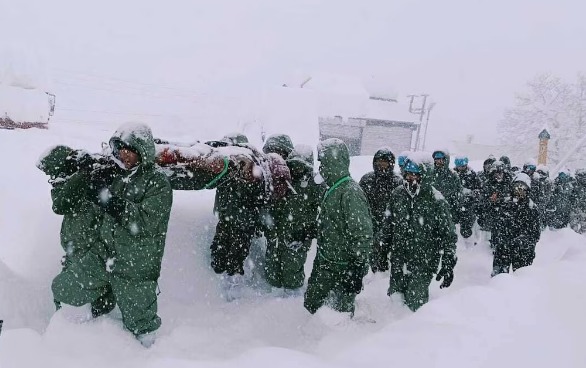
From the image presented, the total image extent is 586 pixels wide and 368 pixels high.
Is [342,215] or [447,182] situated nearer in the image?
[342,215]

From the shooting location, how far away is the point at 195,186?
429 cm

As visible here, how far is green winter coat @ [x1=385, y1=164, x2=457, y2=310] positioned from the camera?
4.40 meters

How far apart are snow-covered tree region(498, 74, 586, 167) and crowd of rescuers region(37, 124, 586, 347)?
34338 mm

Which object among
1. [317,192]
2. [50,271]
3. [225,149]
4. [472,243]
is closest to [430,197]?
[317,192]

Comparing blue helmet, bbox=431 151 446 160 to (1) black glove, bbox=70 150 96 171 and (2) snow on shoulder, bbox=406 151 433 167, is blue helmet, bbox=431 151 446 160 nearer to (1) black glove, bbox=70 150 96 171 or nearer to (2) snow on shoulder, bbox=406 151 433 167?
(2) snow on shoulder, bbox=406 151 433 167

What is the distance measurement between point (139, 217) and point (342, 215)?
172cm

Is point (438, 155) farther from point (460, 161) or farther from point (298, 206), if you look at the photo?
point (298, 206)

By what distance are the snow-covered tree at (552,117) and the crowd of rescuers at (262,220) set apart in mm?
34338

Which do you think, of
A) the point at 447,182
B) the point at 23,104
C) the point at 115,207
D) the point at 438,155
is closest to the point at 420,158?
the point at 115,207

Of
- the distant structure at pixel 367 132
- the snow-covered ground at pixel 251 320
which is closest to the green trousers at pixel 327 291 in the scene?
the snow-covered ground at pixel 251 320

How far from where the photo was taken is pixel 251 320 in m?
4.32

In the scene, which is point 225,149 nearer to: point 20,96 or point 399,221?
point 399,221

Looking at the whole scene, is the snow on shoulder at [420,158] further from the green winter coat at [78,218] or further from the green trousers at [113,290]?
the green winter coat at [78,218]

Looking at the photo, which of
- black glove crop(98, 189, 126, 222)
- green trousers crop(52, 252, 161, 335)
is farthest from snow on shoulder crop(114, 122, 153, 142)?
green trousers crop(52, 252, 161, 335)
